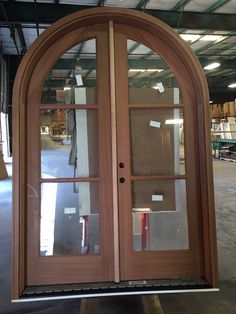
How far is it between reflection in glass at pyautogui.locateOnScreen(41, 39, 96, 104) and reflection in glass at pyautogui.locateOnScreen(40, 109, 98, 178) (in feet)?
0.32

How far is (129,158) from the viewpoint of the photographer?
8.02ft

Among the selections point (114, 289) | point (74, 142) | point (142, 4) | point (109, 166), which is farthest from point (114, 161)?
point (142, 4)

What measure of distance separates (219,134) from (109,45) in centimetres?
1346

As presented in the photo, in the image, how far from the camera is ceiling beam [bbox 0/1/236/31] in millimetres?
5219

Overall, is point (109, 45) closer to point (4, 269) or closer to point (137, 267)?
point (137, 267)

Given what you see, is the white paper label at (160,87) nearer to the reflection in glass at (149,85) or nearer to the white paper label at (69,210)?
the reflection in glass at (149,85)

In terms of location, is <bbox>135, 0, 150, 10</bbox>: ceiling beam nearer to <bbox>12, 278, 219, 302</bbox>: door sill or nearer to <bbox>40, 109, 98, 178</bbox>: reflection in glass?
<bbox>40, 109, 98, 178</bbox>: reflection in glass

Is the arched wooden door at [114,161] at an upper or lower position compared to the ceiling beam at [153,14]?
lower

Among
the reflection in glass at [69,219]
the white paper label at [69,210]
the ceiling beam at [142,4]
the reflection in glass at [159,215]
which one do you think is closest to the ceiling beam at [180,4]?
the ceiling beam at [142,4]

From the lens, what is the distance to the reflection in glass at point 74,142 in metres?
2.46

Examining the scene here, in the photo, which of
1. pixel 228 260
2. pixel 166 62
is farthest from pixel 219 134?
pixel 166 62

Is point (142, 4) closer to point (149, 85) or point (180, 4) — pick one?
point (180, 4)

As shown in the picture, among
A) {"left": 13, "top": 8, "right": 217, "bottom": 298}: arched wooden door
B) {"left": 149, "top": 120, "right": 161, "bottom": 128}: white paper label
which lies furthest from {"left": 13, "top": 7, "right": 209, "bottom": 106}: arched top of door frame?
{"left": 149, "top": 120, "right": 161, "bottom": 128}: white paper label

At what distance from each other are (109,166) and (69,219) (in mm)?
560
